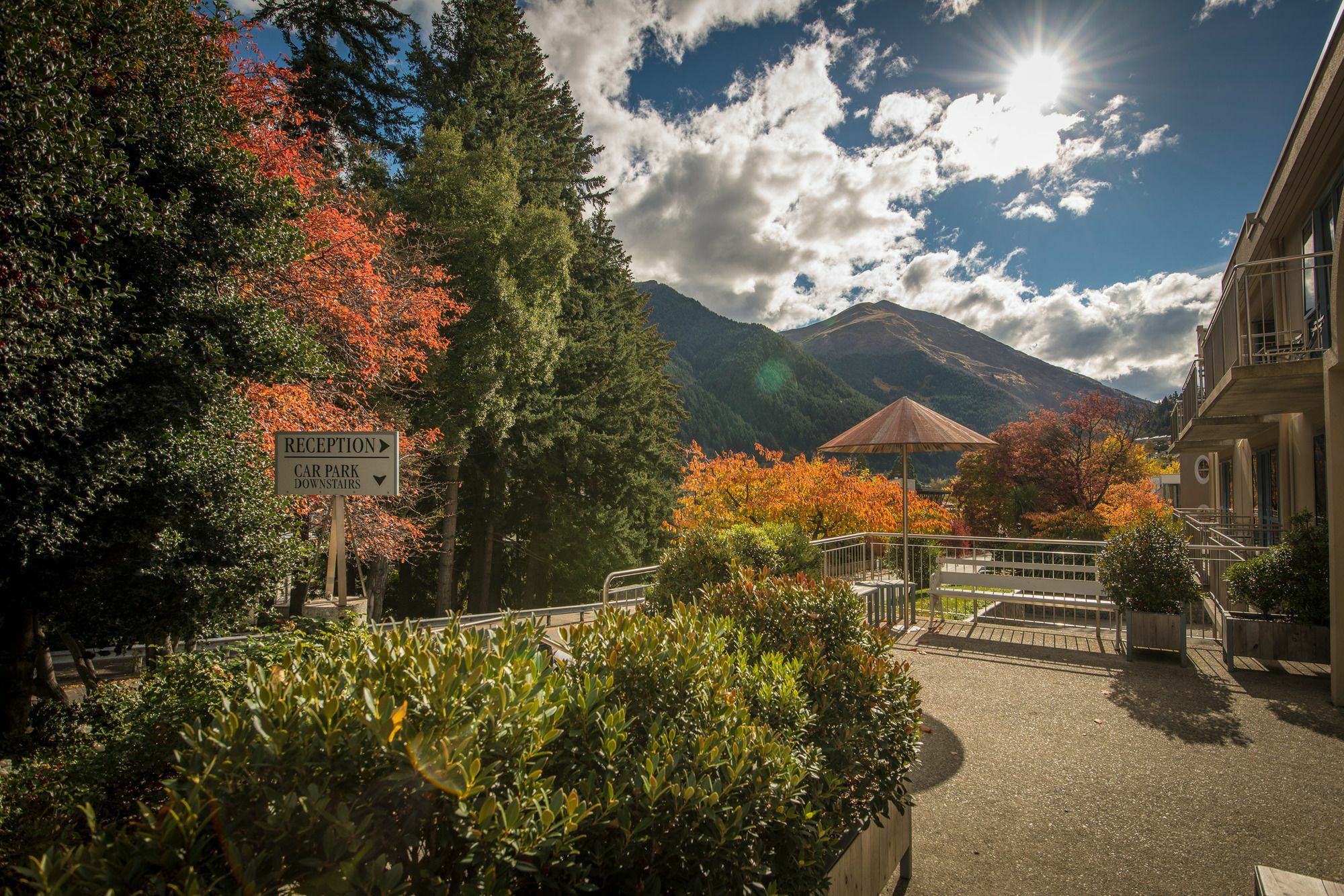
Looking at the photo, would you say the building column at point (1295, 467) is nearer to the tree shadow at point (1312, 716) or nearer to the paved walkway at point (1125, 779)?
the tree shadow at point (1312, 716)

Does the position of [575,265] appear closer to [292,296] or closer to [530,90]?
[530,90]

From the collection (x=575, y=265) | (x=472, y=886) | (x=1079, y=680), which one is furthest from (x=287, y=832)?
(x=575, y=265)

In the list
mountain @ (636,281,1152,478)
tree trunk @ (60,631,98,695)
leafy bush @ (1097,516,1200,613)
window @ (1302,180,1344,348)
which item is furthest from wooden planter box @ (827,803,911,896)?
mountain @ (636,281,1152,478)

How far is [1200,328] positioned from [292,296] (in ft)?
56.2

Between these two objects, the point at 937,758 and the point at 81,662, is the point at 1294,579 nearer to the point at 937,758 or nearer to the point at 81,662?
the point at 937,758

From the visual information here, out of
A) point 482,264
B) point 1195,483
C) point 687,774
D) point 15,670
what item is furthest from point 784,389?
point 687,774

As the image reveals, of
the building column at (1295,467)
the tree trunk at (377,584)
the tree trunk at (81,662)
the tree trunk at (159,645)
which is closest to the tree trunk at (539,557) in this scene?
the tree trunk at (377,584)

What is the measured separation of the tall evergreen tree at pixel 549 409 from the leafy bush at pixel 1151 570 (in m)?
14.5

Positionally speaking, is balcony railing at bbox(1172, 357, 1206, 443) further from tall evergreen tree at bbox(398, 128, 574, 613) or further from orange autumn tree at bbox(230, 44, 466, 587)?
tall evergreen tree at bbox(398, 128, 574, 613)

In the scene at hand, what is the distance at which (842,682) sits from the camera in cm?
291

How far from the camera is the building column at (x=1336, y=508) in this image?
5578 mm

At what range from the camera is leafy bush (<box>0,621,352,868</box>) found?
2602 mm

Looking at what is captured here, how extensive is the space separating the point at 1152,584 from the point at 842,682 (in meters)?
6.17

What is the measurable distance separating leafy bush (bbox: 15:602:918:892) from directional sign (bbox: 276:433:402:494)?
2.87 metres
